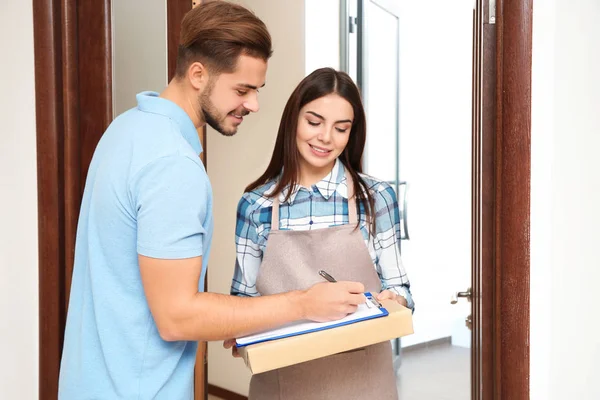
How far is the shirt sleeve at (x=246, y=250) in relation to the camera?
1460 mm

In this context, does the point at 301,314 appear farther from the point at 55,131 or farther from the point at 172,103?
the point at 55,131

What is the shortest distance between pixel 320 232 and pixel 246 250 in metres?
0.19

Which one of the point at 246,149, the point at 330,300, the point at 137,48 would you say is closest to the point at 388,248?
the point at 330,300

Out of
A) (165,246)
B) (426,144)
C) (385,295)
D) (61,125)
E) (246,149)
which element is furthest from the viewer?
(426,144)

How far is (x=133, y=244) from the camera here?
936 millimetres

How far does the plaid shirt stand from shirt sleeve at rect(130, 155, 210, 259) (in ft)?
1.83

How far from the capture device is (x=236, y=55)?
1.02m

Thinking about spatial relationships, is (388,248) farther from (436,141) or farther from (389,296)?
(436,141)

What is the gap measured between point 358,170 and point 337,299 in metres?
0.55

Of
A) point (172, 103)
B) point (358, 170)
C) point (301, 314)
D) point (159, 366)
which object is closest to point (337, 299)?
point (301, 314)

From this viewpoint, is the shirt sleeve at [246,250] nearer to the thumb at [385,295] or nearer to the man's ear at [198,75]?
the thumb at [385,295]
